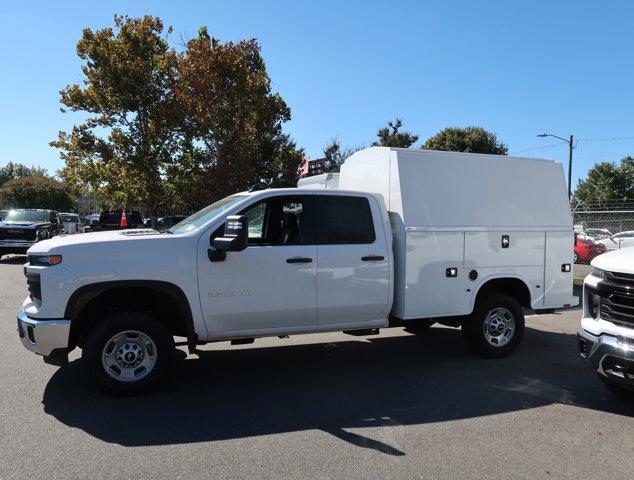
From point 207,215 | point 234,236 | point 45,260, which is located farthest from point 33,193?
point 234,236

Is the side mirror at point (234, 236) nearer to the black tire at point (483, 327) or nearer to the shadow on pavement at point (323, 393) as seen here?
the shadow on pavement at point (323, 393)

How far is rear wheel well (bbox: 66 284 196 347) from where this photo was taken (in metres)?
5.08

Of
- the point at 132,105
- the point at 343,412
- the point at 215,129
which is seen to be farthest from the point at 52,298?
the point at 132,105

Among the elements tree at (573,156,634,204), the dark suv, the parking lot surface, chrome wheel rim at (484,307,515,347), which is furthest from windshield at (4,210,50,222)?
tree at (573,156,634,204)

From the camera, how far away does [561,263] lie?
7109 mm

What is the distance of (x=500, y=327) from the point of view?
684 centimetres

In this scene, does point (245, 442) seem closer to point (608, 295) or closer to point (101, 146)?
point (608, 295)

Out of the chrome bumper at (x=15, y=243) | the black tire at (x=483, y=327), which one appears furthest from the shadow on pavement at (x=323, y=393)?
the chrome bumper at (x=15, y=243)

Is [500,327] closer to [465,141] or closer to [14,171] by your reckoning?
[465,141]

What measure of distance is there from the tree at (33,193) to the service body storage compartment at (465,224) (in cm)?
8087

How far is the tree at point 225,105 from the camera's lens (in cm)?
2114

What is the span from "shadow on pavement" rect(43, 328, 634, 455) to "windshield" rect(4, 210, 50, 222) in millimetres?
16322

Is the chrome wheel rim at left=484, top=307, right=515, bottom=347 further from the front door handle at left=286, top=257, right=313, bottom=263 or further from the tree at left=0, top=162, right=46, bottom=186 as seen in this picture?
the tree at left=0, top=162, right=46, bottom=186

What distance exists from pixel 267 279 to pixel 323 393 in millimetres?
1286
